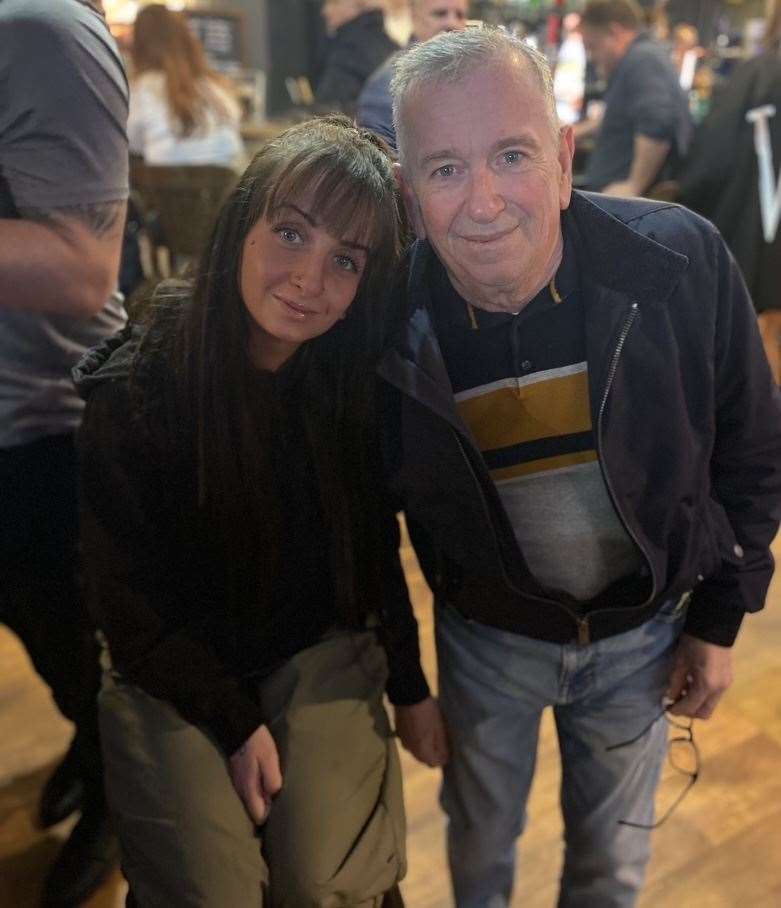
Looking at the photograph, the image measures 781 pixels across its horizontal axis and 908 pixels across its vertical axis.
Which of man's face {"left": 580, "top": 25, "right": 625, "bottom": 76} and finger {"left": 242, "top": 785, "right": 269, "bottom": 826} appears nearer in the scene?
finger {"left": 242, "top": 785, "right": 269, "bottom": 826}

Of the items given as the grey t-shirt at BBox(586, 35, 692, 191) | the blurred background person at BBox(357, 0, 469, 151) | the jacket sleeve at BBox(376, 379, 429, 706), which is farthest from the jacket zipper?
the grey t-shirt at BBox(586, 35, 692, 191)

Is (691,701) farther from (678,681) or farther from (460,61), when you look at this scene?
(460,61)

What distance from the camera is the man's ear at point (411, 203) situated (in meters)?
0.98

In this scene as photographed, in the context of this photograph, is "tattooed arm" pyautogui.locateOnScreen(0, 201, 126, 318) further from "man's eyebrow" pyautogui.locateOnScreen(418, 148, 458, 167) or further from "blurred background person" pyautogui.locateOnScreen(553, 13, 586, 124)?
"blurred background person" pyautogui.locateOnScreen(553, 13, 586, 124)

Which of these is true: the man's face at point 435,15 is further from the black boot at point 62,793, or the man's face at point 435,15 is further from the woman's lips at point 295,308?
the black boot at point 62,793

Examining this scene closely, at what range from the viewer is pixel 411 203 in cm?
101

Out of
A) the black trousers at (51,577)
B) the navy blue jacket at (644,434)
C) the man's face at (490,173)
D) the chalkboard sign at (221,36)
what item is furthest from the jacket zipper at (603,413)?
the chalkboard sign at (221,36)

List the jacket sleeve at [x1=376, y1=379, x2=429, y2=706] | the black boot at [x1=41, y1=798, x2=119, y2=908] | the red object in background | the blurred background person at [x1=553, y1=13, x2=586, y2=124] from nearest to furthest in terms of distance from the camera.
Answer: the jacket sleeve at [x1=376, y1=379, x2=429, y2=706] < the black boot at [x1=41, y1=798, x2=119, y2=908] < the red object in background < the blurred background person at [x1=553, y1=13, x2=586, y2=124]

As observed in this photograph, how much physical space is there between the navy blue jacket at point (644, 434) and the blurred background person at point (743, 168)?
2311 mm

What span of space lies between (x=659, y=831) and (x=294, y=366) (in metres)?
1.18

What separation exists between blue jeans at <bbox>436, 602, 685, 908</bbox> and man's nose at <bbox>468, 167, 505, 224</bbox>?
570 millimetres

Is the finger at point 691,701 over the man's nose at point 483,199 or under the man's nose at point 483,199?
under

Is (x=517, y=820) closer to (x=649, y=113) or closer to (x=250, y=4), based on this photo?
(x=649, y=113)

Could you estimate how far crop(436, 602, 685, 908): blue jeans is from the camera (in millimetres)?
1188
